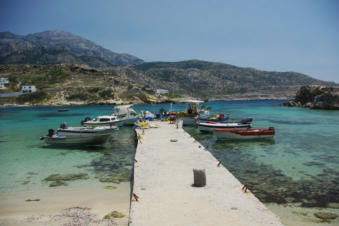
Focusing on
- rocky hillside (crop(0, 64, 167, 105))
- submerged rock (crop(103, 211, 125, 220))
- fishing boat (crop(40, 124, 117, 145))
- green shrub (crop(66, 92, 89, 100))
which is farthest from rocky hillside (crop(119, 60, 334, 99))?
submerged rock (crop(103, 211, 125, 220))

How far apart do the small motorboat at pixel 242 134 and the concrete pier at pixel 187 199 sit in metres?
11.2

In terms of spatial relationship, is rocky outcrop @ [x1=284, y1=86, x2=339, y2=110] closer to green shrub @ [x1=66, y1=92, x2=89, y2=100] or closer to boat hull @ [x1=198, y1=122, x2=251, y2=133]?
boat hull @ [x1=198, y1=122, x2=251, y2=133]

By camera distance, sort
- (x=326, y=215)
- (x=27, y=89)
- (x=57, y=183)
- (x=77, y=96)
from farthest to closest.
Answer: (x=27, y=89) < (x=77, y=96) < (x=57, y=183) < (x=326, y=215)

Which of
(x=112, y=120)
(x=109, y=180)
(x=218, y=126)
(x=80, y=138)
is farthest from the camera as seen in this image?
(x=112, y=120)

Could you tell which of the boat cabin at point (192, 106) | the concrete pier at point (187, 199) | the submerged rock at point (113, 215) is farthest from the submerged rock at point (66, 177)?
the boat cabin at point (192, 106)

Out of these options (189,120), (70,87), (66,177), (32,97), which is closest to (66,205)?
(66,177)

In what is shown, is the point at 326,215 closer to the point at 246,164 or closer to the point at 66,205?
the point at 246,164

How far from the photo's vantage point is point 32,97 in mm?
110750

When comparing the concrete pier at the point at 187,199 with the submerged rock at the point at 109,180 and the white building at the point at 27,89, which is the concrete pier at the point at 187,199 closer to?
the submerged rock at the point at 109,180

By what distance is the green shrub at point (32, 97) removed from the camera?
110438 millimetres

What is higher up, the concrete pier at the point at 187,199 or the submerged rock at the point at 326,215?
the concrete pier at the point at 187,199

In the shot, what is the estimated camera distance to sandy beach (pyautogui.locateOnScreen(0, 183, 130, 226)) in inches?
340

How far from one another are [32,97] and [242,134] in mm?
111167

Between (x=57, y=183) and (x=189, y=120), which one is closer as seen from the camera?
(x=57, y=183)
